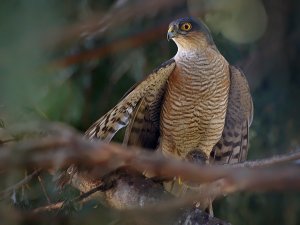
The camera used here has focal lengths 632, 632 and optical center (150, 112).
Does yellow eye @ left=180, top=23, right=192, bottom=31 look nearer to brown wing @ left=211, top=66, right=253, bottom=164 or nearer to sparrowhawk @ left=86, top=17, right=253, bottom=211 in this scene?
sparrowhawk @ left=86, top=17, right=253, bottom=211

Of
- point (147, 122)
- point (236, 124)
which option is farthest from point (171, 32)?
point (236, 124)

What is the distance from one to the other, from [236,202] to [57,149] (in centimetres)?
387

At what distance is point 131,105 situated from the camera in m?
4.60

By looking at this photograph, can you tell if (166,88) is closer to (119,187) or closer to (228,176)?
(119,187)

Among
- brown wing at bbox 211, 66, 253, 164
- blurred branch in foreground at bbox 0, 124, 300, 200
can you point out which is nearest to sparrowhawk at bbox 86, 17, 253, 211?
brown wing at bbox 211, 66, 253, 164

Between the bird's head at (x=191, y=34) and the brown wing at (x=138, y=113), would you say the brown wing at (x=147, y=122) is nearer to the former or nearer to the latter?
the brown wing at (x=138, y=113)

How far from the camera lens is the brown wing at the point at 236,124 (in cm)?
513

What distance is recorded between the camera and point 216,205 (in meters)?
5.02

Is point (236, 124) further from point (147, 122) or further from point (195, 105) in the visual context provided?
point (147, 122)

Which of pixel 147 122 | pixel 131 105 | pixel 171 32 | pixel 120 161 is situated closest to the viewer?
pixel 120 161

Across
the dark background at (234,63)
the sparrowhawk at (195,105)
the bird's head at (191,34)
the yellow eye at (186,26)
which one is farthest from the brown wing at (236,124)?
the yellow eye at (186,26)

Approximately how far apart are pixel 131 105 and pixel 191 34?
2.94 ft

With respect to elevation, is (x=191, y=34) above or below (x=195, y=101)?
above

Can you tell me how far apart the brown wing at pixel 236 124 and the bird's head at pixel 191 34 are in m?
0.32
